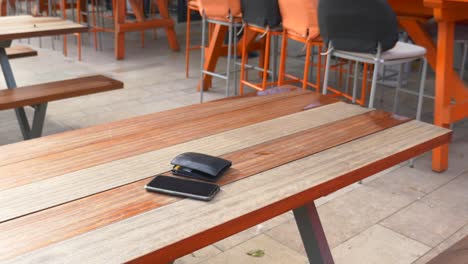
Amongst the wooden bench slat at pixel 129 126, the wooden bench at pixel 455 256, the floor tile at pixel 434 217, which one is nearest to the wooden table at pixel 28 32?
the wooden bench slat at pixel 129 126

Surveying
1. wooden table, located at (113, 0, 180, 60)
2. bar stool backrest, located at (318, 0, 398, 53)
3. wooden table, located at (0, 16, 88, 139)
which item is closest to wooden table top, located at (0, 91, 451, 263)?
bar stool backrest, located at (318, 0, 398, 53)

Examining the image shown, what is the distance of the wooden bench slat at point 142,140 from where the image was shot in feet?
3.84

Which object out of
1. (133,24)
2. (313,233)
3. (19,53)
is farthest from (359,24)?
(133,24)

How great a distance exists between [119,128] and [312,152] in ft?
1.72

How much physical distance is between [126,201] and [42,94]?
2.01m

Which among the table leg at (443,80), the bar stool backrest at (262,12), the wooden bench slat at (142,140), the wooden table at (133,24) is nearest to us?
the wooden bench slat at (142,140)

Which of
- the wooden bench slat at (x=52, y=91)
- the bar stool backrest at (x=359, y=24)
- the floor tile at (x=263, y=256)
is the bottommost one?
the floor tile at (x=263, y=256)

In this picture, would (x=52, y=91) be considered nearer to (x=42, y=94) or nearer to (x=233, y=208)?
(x=42, y=94)

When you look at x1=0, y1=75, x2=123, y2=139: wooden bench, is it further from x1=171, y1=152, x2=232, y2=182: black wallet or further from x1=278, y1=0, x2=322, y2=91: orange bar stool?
x1=171, y1=152, x2=232, y2=182: black wallet

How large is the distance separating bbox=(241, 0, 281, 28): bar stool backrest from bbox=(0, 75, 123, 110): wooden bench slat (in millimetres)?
1000

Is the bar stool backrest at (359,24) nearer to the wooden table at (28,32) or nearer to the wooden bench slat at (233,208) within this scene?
the wooden bench slat at (233,208)

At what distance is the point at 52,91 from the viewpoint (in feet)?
9.54

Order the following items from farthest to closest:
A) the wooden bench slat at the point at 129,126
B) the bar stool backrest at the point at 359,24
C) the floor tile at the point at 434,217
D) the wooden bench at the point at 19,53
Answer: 1. the wooden bench at the point at 19,53
2. the bar stool backrest at the point at 359,24
3. the floor tile at the point at 434,217
4. the wooden bench slat at the point at 129,126

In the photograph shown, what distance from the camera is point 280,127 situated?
1492 mm
